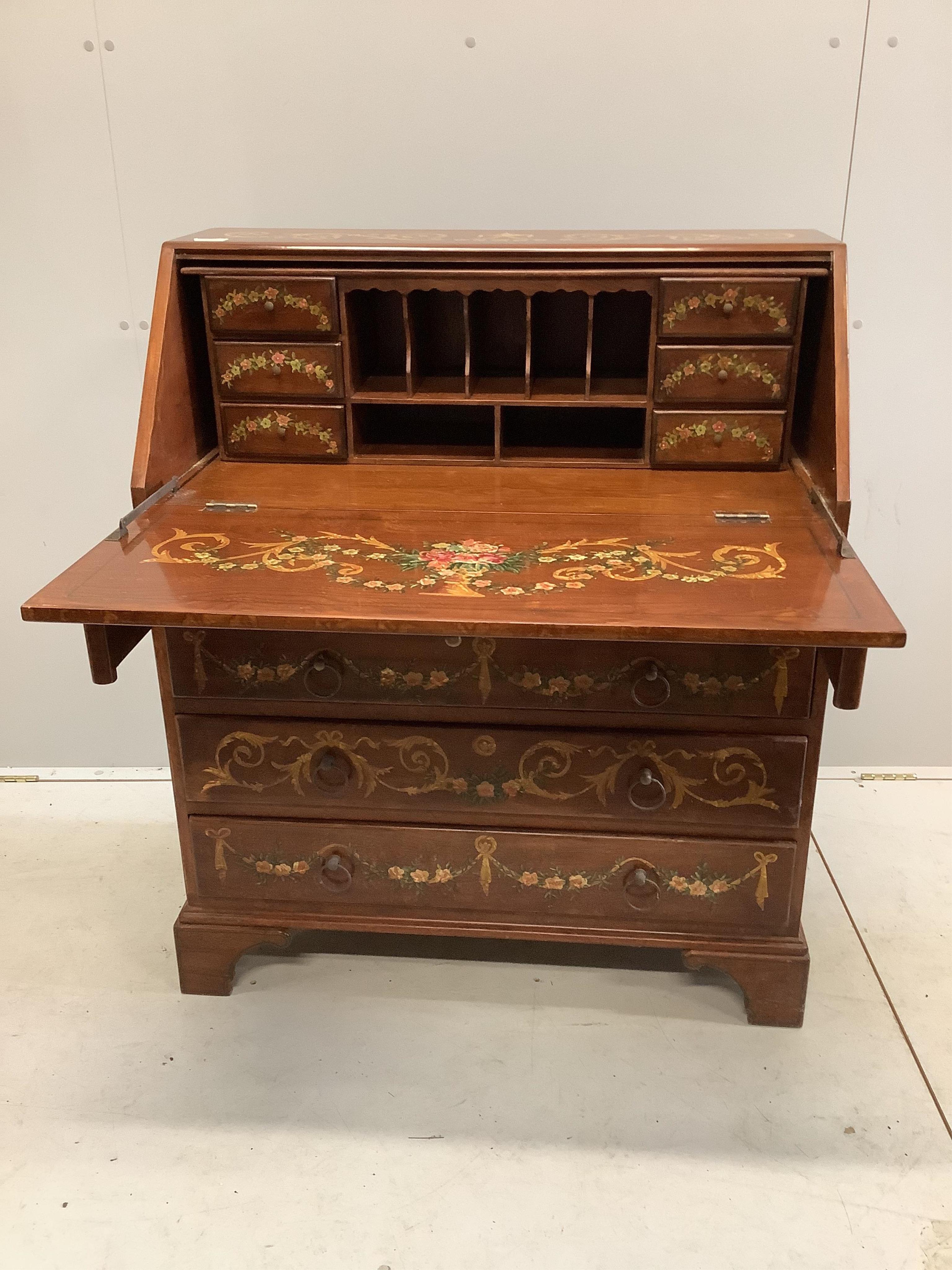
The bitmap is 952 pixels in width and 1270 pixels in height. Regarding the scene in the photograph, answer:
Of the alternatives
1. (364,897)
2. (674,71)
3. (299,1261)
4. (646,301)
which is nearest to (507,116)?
(674,71)

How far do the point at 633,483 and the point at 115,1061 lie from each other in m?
1.42

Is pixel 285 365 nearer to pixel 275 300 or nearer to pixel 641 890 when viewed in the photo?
pixel 275 300

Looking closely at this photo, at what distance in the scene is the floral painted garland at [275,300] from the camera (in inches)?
76.8

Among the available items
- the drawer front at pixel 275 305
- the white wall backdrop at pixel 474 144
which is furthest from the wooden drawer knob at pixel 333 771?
the white wall backdrop at pixel 474 144

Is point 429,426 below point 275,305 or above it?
below

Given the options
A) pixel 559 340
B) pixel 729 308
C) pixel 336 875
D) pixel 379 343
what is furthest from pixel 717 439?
pixel 336 875

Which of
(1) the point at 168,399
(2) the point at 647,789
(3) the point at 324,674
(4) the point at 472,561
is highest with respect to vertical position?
(1) the point at 168,399

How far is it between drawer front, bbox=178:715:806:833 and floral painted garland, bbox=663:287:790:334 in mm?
767

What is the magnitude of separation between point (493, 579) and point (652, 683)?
0.33m

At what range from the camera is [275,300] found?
1.96 meters

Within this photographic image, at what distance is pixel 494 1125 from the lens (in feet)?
5.75

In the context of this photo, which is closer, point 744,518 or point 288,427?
point 744,518

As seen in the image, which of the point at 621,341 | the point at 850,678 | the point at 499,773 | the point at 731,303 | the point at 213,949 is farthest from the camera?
the point at 621,341

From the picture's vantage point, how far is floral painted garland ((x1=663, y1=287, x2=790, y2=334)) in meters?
1.88
